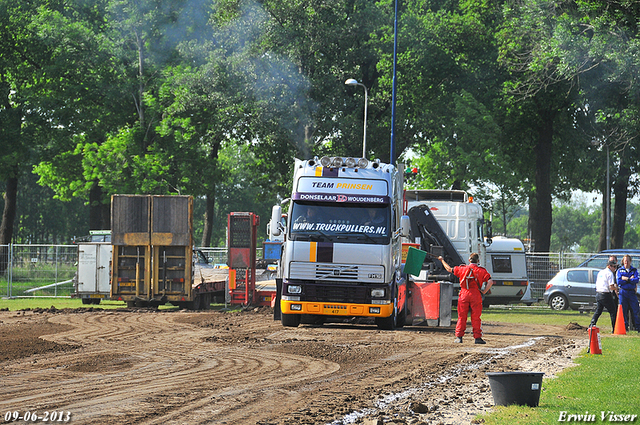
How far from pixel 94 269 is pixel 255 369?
16349mm

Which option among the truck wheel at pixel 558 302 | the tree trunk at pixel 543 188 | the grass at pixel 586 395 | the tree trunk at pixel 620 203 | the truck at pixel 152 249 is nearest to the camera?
the grass at pixel 586 395

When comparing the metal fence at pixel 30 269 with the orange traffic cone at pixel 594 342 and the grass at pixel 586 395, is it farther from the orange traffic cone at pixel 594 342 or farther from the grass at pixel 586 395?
the grass at pixel 586 395

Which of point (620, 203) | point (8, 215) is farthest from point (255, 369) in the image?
point (620, 203)

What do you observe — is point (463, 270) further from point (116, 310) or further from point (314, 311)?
point (116, 310)

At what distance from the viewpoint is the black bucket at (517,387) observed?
8.41m

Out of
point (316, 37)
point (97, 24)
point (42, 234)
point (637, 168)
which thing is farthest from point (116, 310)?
point (42, 234)

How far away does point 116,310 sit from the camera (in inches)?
974

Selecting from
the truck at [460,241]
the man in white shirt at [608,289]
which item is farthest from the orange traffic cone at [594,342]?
the truck at [460,241]

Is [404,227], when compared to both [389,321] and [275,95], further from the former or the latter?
[275,95]

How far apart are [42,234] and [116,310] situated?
6722 cm

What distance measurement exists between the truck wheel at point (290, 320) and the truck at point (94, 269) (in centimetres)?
1026

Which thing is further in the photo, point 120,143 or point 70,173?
point 70,173

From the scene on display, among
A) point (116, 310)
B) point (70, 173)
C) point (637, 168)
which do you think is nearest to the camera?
point (116, 310)

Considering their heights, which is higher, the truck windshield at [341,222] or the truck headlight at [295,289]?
the truck windshield at [341,222]
